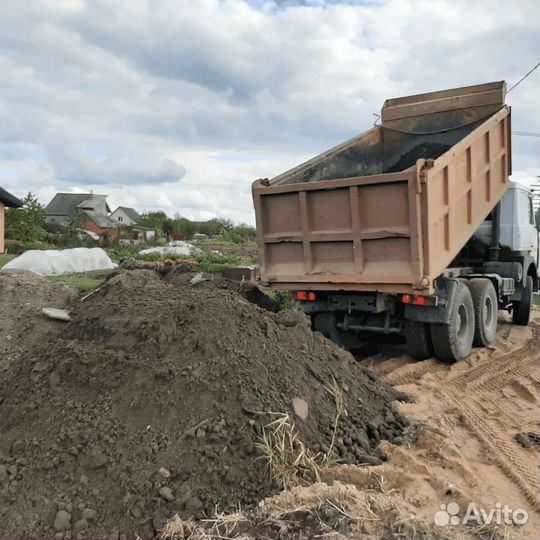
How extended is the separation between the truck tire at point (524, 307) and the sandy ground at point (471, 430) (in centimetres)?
202

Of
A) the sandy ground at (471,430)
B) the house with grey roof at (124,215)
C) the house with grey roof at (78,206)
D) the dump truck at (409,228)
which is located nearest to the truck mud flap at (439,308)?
the dump truck at (409,228)

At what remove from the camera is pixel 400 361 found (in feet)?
25.7

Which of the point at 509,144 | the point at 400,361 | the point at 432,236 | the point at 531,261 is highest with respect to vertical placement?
the point at 509,144

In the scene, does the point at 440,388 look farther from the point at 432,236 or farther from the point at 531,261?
the point at 531,261

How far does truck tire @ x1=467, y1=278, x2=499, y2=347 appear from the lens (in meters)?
8.24

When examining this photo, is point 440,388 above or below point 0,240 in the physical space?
below

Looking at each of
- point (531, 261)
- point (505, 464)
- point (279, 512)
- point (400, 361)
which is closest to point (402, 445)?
point (505, 464)

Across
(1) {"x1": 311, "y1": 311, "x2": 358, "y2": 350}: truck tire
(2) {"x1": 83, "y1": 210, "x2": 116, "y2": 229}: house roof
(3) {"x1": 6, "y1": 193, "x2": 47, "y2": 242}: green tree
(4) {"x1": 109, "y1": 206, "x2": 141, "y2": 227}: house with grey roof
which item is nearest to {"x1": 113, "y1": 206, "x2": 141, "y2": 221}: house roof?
(4) {"x1": 109, "y1": 206, "x2": 141, "y2": 227}: house with grey roof

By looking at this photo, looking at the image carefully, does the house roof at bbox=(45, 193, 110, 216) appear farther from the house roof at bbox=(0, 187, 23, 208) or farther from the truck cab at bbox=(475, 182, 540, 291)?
the truck cab at bbox=(475, 182, 540, 291)

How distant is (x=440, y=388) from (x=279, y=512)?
11.4 feet

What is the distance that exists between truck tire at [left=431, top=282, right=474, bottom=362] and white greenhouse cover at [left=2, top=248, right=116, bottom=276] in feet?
41.0

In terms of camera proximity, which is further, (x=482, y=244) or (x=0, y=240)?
(x=0, y=240)

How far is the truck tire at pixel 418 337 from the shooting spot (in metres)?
7.42

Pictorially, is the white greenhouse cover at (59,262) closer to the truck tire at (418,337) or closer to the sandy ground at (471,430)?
the truck tire at (418,337)
